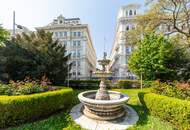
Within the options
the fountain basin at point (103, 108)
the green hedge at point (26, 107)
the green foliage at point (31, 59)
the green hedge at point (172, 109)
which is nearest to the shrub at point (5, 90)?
the green hedge at point (26, 107)

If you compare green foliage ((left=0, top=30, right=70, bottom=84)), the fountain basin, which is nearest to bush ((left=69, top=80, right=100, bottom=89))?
green foliage ((left=0, top=30, right=70, bottom=84))

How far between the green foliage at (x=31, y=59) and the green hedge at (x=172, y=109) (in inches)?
307

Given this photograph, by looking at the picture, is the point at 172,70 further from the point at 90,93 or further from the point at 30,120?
the point at 30,120

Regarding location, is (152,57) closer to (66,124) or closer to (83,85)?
(66,124)

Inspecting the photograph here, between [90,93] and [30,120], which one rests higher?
[90,93]

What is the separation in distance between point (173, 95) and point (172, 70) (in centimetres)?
609

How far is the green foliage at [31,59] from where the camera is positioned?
10.0 m

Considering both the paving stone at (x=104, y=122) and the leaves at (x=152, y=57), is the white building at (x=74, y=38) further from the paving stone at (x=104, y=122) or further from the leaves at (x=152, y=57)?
the paving stone at (x=104, y=122)

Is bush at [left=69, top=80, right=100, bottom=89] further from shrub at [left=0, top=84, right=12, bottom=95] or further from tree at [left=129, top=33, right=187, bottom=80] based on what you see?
shrub at [left=0, top=84, right=12, bottom=95]

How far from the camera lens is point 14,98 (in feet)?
15.6

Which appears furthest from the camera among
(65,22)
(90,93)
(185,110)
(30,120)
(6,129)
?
(65,22)

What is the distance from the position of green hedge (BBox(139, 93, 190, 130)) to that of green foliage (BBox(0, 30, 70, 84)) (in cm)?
779

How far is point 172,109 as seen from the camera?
467cm

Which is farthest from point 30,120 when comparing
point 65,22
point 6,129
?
point 65,22
